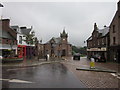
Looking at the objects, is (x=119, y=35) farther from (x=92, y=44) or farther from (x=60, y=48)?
(x=60, y=48)

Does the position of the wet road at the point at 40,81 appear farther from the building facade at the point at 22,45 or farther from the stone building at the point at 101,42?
the building facade at the point at 22,45

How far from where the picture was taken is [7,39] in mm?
32375

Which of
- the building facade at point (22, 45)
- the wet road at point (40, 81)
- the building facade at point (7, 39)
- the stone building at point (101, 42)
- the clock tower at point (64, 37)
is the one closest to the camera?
the wet road at point (40, 81)

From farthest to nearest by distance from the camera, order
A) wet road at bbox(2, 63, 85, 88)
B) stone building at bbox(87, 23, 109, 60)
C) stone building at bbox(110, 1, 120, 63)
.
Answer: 1. stone building at bbox(87, 23, 109, 60)
2. stone building at bbox(110, 1, 120, 63)
3. wet road at bbox(2, 63, 85, 88)

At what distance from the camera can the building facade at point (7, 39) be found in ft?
101

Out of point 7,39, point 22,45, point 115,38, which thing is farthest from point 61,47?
point 115,38

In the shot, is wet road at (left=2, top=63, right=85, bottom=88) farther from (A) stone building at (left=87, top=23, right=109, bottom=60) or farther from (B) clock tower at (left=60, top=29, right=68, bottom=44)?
(B) clock tower at (left=60, top=29, right=68, bottom=44)

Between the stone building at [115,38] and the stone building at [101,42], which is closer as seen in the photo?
the stone building at [115,38]

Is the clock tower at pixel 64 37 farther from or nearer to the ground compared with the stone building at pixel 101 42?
farther from the ground

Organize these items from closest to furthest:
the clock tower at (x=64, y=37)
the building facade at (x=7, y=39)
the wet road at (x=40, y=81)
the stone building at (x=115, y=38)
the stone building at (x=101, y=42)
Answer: the wet road at (x=40, y=81) → the stone building at (x=115, y=38) → the building facade at (x=7, y=39) → the stone building at (x=101, y=42) → the clock tower at (x=64, y=37)

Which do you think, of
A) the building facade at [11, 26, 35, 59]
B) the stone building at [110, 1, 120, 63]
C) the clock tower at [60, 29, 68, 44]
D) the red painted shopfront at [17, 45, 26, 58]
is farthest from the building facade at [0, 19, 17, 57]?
the clock tower at [60, 29, 68, 44]

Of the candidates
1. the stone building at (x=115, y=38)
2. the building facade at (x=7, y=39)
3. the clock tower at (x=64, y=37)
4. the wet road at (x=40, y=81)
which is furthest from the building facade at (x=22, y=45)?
the wet road at (x=40, y=81)

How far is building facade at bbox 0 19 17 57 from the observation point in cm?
3084

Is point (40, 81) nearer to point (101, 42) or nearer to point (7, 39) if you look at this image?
point (7, 39)
